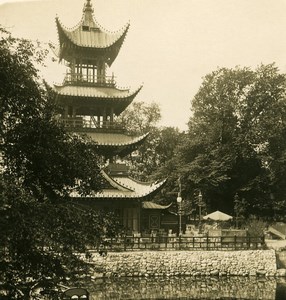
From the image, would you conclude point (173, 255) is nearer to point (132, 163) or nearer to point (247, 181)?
point (247, 181)

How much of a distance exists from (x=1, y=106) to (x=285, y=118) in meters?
34.9

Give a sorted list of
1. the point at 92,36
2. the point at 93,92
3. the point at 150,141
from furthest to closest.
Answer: the point at 150,141
the point at 92,36
the point at 93,92

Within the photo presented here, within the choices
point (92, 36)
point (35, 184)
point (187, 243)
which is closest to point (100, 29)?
point (92, 36)

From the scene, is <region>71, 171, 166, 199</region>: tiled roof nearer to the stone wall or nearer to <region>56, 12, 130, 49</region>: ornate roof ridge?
the stone wall

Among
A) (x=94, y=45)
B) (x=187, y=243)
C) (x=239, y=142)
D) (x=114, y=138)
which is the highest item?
(x=94, y=45)

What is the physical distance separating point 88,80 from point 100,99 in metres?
1.99

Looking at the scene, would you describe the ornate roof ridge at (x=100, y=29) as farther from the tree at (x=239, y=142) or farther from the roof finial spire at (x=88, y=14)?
the tree at (x=239, y=142)

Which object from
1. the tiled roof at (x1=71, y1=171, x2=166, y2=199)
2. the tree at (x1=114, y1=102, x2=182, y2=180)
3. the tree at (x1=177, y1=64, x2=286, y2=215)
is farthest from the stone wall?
the tree at (x1=114, y1=102, x2=182, y2=180)

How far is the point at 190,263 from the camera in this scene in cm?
2520

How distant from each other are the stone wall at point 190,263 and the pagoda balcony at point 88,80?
11992 mm

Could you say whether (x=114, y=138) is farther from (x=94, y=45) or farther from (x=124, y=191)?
(x=94, y=45)

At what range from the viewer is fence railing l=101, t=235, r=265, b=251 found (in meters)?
25.1

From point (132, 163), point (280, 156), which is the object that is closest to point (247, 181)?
point (280, 156)

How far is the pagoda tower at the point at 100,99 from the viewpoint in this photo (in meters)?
29.1
